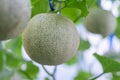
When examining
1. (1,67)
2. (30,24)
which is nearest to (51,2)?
(30,24)

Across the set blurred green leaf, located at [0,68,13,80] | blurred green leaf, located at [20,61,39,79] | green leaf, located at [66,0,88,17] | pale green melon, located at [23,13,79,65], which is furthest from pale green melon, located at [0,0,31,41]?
blurred green leaf, located at [20,61,39,79]

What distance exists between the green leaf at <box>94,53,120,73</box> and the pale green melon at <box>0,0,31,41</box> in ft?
0.97

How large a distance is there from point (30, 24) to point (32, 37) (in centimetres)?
3

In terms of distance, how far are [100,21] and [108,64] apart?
0.29 meters

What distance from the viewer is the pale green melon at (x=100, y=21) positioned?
3.60 feet

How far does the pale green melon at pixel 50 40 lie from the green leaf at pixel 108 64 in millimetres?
156

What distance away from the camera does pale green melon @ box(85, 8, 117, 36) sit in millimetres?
1099

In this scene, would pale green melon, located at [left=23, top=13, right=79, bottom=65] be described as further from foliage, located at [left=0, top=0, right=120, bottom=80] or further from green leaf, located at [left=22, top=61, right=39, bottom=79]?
green leaf, located at [left=22, top=61, right=39, bottom=79]

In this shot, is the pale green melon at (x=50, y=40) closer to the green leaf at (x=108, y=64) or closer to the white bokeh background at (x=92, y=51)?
the green leaf at (x=108, y=64)

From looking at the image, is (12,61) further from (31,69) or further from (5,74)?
(5,74)

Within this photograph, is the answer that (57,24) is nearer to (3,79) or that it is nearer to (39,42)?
(39,42)

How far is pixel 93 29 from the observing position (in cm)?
114

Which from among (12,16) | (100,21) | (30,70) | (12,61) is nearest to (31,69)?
(30,70)

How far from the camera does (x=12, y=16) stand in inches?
22.3
